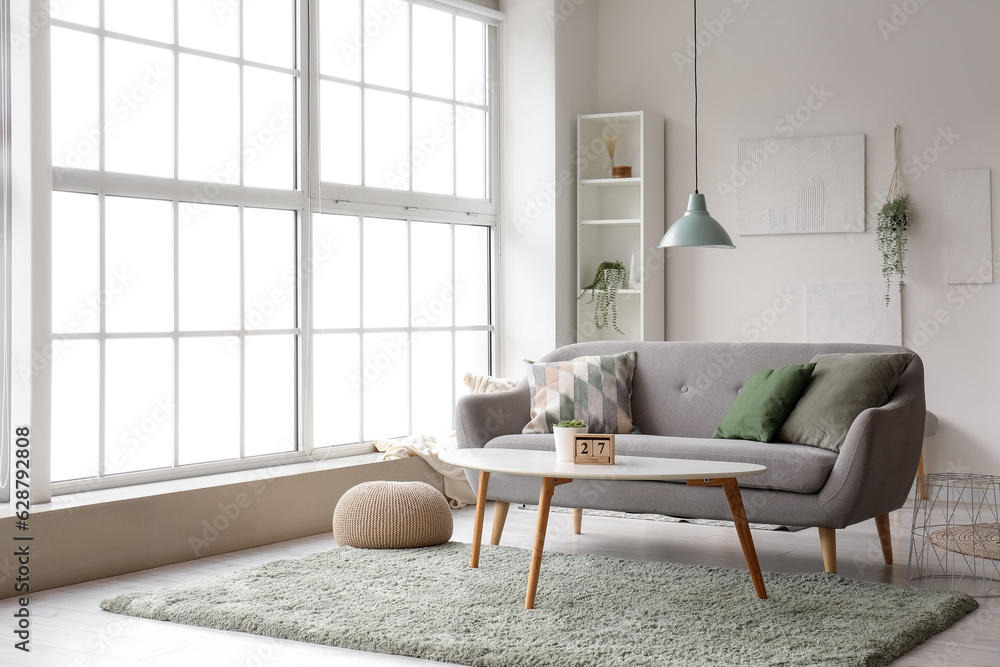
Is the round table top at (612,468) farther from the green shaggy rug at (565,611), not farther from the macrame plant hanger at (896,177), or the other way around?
the macrame plant hanger at (896,177)

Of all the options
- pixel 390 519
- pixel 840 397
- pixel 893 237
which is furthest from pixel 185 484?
pixel 893 237

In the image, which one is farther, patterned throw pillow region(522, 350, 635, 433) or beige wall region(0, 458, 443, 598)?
patterned throw pillow region(522, 350, 635, 433)

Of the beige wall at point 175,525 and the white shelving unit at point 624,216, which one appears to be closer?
the beige wall at point 175,525

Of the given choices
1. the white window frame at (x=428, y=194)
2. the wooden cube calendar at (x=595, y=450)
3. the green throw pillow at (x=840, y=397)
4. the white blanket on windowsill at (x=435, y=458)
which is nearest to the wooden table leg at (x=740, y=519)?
the wooden cube calendar at (x=595, y=450)

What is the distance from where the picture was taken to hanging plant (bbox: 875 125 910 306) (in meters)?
5.84

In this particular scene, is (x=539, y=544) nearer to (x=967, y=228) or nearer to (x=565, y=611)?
(x=565, y=611)

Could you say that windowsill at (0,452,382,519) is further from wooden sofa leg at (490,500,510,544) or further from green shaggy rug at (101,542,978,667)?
wooden sofa leg at (490,500,510,544)

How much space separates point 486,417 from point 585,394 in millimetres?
437

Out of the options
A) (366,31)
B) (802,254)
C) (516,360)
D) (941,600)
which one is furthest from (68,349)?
(802,254)

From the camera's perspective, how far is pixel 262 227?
506 centimetres

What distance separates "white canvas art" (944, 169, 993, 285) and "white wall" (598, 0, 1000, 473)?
0.05m

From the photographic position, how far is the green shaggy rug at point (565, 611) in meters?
2.94

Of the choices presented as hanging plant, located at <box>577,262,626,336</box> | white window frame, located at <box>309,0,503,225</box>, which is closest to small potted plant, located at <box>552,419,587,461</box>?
white window frame, located at <box>309,0,503,225</box>

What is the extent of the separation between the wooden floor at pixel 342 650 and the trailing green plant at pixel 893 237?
128cm
